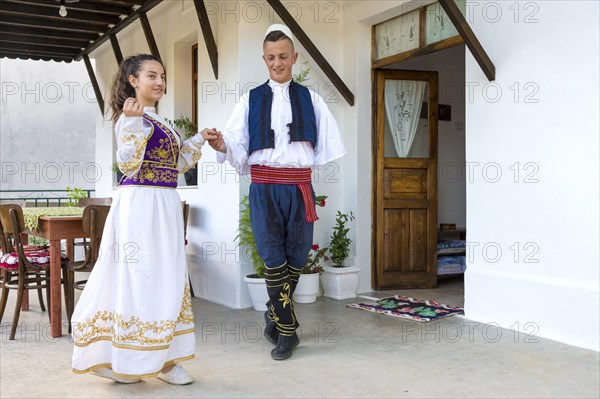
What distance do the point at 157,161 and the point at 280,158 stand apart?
800 mm

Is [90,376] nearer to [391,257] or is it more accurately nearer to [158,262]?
[158,262]

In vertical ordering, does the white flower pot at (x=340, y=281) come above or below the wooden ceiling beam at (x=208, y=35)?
below

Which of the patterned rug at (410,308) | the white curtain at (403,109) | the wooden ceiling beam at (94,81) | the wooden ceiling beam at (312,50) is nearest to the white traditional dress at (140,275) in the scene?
the patterned rug at (410,308)

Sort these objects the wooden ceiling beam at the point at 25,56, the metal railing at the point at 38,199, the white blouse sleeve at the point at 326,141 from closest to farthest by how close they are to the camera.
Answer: the white blouse sleeve at the point at 326,141 → the metal railing at the point at 38,199 → the wooden ceiling beam at the point at 25,56

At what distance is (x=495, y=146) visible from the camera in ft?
13.8

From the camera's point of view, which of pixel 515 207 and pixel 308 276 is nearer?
pixel 515 207

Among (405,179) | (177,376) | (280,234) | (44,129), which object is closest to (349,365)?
(280,234)

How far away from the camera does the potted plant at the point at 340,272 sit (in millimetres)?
5168

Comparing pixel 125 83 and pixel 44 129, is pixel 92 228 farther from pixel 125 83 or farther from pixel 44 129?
pixel 44 129

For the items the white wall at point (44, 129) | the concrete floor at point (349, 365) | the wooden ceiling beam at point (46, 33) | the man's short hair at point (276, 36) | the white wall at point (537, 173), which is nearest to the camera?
the concrete floor at point (349, 365)

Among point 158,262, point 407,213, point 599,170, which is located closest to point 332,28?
point 407,213

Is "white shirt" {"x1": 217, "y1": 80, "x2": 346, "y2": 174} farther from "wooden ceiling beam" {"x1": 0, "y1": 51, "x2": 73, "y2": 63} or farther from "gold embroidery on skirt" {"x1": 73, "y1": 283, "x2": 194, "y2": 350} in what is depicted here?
"wooden ceiling beam" {"x1": 0, "y1": 51, "x2": 73, "y2": 63}

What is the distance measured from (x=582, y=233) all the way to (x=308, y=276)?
88.5 inches

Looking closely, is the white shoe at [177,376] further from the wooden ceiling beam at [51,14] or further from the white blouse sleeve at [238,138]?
the wooden ceiling beam at [51,14]
